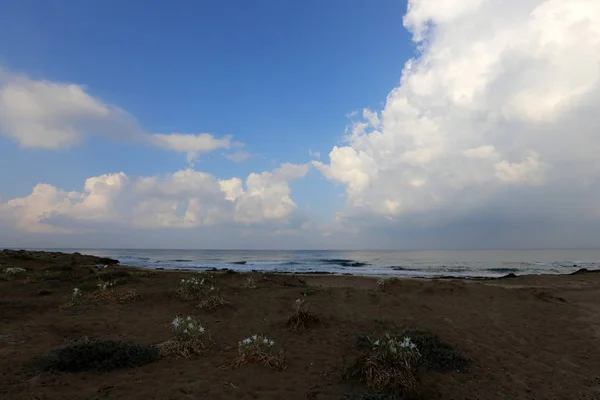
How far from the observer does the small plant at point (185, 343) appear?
292 inches

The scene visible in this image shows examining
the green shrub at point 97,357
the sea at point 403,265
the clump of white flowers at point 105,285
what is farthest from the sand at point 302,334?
the sea at point 403,265

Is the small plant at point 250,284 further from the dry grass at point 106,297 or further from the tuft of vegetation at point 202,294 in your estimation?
the dry grass at point 106,297

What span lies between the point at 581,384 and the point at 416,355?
118 inches

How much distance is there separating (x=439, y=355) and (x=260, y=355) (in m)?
3.64

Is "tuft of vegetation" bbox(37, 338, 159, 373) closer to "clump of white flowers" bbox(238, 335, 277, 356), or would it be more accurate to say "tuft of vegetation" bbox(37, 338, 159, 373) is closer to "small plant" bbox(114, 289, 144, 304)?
"clump of white flowers" bbox(238, 335, 277, 356)

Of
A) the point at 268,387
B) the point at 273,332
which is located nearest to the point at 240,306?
the point at 273,332

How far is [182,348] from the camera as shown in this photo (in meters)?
7.52

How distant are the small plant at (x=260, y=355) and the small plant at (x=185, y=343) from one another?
3.52 ft

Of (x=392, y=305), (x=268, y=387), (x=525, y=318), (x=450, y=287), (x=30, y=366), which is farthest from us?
(x=450, y=287)

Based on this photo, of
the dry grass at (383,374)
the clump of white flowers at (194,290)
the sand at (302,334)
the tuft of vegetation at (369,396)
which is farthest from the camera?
the clump of white flowers at (194,290)

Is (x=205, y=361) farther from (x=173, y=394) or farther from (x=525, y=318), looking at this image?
(x=525, y=318)

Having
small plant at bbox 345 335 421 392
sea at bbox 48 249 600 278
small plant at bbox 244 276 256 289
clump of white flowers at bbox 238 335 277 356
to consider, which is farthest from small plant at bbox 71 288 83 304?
sea at bbox 48 249 600 278

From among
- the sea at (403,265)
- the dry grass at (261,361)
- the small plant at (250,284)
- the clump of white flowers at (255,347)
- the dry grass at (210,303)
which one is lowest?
the sea at (403,265)

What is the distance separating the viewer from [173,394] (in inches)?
221
